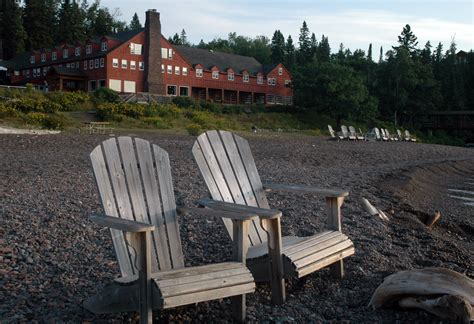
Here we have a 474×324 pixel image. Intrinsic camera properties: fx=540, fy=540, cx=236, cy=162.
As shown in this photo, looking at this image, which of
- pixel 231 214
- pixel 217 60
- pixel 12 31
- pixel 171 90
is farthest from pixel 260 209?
pixel 12 31

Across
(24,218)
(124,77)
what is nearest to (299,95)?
(124,77)

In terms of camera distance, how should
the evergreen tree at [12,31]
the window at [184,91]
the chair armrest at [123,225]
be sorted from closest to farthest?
the chair armrest at [123,225] → the window at [184,91] → the evergreen tree at [12,31]

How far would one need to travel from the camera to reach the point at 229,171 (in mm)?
4289

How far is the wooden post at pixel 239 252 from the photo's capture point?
327 cm

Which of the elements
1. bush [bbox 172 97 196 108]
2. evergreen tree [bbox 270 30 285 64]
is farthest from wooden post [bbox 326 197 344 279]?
evergreen tree [bbox 270 30 285 64]

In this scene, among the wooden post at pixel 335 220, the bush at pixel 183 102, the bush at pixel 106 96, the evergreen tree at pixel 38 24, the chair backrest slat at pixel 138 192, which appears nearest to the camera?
the chair backrest slat at pixel 138 192

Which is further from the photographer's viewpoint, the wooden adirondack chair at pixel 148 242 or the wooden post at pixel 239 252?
the wooden post at pixel 239 252

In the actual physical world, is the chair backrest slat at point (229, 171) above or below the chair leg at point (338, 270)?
above

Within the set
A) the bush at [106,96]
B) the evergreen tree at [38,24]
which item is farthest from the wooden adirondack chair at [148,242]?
the evergreen tree at [38,24]

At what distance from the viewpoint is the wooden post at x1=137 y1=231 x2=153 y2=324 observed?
9.27 feet

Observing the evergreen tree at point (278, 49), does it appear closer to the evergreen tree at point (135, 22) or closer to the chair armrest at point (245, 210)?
the evergreen tree at point (135, 22)

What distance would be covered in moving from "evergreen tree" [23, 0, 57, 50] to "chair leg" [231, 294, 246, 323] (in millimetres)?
78110

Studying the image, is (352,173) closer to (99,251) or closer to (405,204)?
(405,204)

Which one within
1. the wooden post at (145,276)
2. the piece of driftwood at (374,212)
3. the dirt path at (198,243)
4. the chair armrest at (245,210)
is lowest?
the piece of driftwood at (374,212)
